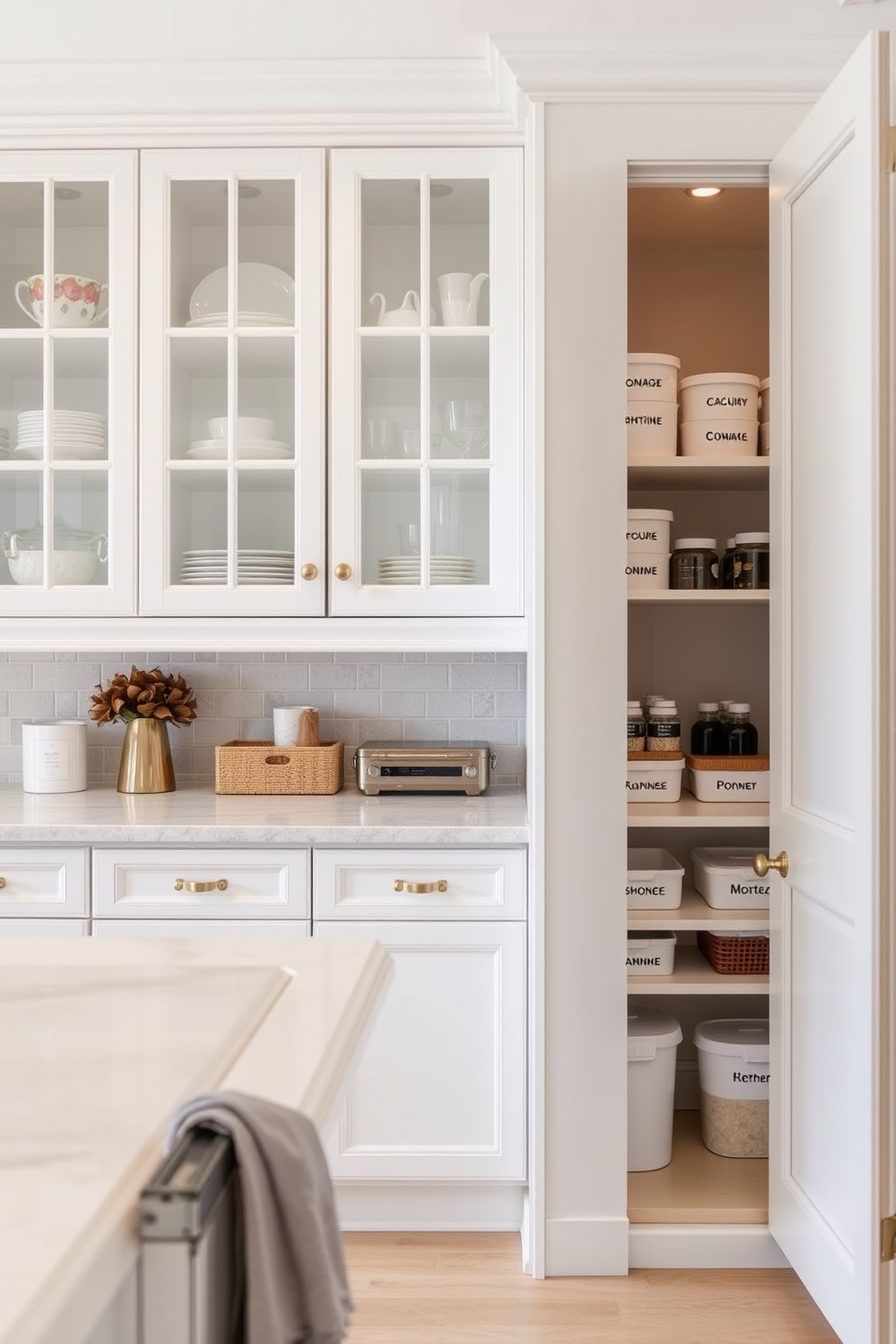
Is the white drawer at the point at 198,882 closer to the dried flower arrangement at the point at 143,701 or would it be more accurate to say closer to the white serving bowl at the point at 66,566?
the dried flower arrangement at the point at 143,701

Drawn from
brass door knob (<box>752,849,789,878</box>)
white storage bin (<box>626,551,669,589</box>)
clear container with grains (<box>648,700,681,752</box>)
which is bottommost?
brass door knob (<box>752,849,789,878</box>)

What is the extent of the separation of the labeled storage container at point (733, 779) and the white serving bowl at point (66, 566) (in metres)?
1.45

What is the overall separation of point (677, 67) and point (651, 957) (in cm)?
183

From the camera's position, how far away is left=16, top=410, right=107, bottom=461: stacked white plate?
247cm

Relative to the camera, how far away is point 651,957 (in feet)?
7.70

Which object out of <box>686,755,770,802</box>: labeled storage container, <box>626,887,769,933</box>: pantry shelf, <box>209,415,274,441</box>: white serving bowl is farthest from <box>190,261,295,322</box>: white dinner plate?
→ <box>626,887,769,933</box>: pantry shelf

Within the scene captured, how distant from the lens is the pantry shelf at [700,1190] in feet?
7.28

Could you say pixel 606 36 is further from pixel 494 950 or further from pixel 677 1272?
pixel 677 1272

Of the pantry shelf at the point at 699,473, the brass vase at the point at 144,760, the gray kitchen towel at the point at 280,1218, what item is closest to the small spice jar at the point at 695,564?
the pantry shelf at the point at 699,473

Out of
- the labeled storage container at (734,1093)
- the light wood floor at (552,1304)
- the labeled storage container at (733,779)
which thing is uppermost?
the labeled storage container at (733,779)

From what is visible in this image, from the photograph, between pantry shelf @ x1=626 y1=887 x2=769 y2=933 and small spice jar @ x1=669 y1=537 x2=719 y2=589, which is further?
small spice jar @ x1=669 y1=537 x2=719 y2=589

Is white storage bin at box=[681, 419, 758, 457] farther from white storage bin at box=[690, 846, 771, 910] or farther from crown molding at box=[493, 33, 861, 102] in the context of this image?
white storage bin at box=[690, 846, 771, 910]

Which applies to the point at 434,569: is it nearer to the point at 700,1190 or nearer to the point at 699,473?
the point at 699,473

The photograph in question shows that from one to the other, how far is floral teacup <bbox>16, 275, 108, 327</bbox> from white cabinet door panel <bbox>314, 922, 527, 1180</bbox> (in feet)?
4.87
